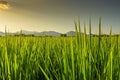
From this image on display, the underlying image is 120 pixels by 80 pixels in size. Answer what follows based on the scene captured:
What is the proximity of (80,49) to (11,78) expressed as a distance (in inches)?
23.9

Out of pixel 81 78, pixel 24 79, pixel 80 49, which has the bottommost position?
pixel 24 79

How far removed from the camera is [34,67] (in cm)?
192

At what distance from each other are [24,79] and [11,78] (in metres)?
0.13

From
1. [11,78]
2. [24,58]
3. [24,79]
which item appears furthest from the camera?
[24,58]

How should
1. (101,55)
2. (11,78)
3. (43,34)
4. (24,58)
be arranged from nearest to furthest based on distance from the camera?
(11,78) < (101,55) < (24,58) < (43,34)

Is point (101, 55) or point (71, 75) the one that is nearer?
point (71, 75)

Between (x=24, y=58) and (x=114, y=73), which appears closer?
(x=114, y=73)

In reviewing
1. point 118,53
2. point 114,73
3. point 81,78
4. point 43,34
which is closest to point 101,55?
point 118,53

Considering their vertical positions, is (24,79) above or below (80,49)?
below

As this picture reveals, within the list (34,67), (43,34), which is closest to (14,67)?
(34,67)

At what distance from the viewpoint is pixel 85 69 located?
1.15 metres

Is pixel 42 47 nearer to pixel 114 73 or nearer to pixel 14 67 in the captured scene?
pixel 14 67

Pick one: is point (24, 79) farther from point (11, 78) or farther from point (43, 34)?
point (43, 34)

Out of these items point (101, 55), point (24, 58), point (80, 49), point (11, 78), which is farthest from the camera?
point (24, 58)
